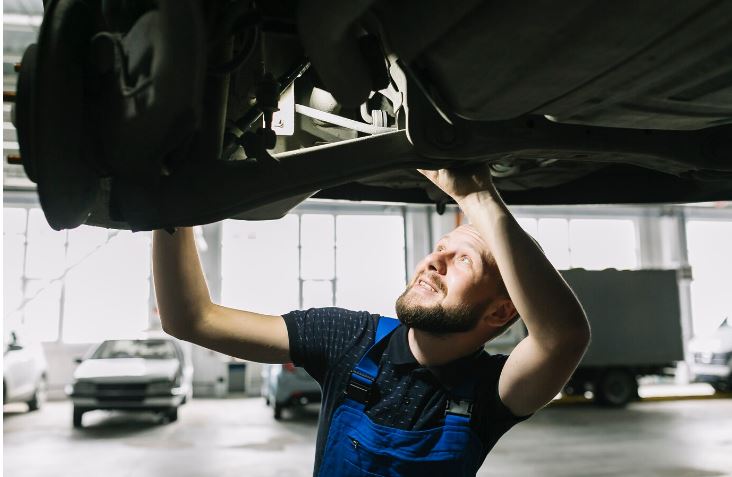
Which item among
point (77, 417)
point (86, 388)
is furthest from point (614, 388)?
point (77, 417)

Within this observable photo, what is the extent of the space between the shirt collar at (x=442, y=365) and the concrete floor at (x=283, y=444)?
3.58 meters

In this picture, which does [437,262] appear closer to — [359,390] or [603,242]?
[359,390]

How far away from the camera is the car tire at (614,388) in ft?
28.3

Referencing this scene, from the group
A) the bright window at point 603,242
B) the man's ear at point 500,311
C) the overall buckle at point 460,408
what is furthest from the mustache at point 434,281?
the bright window at point 603,242

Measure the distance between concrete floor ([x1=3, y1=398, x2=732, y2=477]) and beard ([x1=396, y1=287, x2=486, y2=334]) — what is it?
3.68m

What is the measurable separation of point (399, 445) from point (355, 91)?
0.74 meters

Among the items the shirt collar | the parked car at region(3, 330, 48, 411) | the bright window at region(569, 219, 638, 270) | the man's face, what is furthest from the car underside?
the bright window at region(569, 219, 638, 270)

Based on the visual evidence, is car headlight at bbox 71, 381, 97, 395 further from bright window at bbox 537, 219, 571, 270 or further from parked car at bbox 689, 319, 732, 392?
bright window at bbox 537, 219, 571, 270

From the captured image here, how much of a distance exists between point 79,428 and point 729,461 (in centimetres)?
625

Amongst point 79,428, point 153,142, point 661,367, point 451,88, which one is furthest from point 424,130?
point 661,367

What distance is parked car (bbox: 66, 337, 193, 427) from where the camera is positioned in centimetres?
684

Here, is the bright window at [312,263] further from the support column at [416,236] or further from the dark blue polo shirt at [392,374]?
the dark blue polo shirt at [392,374]

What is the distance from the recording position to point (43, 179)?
43.1 inches

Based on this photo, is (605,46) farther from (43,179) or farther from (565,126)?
(43,179)
